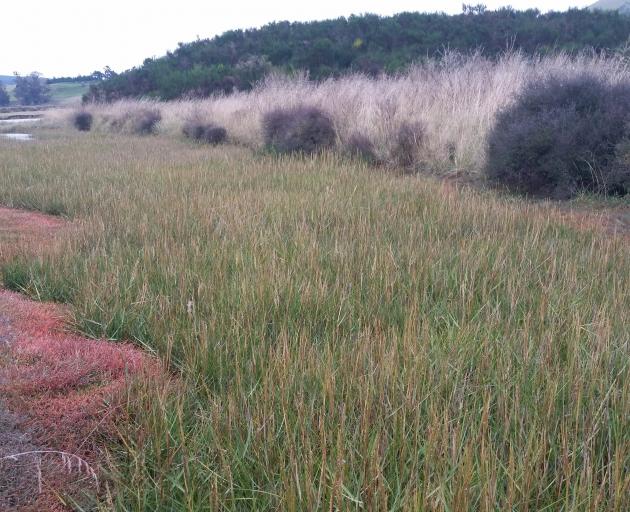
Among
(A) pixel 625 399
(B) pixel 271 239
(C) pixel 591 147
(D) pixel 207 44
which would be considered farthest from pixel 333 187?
(D) pixel 207 44

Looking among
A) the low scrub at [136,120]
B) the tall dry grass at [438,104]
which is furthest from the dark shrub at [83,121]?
the tall dry grass at [438,104]

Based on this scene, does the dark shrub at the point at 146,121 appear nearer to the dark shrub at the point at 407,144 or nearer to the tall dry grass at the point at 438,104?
the tall dry grass at the point at 438,104

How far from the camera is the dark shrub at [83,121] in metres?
29.0

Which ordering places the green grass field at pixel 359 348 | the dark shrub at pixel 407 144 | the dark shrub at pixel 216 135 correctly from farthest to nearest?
the dark shrub at pixel 216 135, the dark shrub at pixel 407 144, the green grass field at pixel 359 348

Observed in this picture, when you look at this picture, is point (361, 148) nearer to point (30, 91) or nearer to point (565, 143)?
point (565, 143)

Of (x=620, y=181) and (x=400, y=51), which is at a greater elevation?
(x=400, y=51)

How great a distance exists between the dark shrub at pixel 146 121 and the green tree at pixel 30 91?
56.2 metres

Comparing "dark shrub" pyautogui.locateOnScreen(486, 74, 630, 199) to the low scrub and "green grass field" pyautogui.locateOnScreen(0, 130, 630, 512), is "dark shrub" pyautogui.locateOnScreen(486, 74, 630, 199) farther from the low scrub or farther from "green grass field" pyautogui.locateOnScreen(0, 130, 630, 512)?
the low scrub

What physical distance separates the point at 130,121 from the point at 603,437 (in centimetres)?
2544

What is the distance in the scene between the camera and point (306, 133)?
40.7 feet

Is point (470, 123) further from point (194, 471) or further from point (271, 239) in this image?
point (194, 471)

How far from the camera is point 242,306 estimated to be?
125 inches

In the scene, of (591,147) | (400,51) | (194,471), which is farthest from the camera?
(400,51)

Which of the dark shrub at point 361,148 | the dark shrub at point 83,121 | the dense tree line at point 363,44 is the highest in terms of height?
the dense tree line at point 363,44
